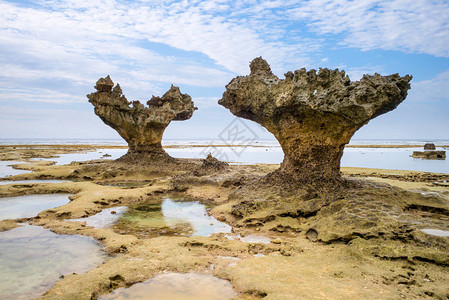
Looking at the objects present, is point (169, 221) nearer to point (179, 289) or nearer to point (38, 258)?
point (38, 258)

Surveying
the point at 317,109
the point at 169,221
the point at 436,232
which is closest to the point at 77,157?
the point at 169,221

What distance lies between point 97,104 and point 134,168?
6041 mm

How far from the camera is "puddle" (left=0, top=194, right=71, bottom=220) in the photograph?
969cm

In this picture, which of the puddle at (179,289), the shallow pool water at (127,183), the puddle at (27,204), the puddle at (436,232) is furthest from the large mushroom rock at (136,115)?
the puddle at (436,232)

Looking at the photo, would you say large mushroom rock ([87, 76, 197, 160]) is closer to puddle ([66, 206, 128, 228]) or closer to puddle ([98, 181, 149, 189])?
puddle ([98, 181, 149, 189])

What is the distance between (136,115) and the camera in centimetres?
2075

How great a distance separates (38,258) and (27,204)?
21.0 feet

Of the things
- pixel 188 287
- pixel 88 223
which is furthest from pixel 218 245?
pixel 88 223

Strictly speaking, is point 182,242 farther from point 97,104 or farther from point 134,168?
point 97,104

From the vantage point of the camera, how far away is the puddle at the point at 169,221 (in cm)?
809

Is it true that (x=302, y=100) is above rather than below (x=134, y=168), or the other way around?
above

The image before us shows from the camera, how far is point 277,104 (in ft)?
31.7

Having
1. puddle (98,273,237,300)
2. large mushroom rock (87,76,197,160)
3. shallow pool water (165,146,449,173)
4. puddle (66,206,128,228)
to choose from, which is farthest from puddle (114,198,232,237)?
shallow pool water (165,146,449,173)

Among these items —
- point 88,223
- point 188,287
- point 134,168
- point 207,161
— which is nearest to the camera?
point 188,287
